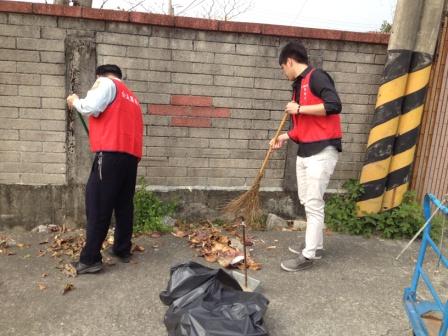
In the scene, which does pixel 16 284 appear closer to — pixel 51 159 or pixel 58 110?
pixel 51 159

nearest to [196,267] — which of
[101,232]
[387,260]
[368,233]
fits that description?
[101,232]

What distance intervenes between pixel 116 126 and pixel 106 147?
0.60 ft

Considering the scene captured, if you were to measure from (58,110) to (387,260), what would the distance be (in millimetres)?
3597

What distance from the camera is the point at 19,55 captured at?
3996mm

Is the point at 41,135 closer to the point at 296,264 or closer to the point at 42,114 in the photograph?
the point at 42,114

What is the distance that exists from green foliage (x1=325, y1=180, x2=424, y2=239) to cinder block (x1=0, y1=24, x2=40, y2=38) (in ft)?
11.7

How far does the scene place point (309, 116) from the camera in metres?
3.48

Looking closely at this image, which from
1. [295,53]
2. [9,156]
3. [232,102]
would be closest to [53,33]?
[9,156]

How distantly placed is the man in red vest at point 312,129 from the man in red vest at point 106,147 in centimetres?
134

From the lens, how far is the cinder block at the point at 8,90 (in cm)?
404

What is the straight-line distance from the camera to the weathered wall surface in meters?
4.03

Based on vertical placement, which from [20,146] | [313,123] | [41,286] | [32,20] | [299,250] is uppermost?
[32,20]

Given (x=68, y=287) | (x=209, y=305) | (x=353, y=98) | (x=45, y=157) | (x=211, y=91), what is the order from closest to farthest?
(x=209, y=305)
(x=68, y=287)
(x=45, y=157)
(x=211, y=91)
(x=353, y=98)

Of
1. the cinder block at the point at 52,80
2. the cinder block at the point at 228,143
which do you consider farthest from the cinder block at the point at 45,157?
the cinder block at the point at 228,143
